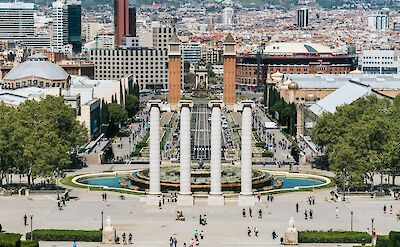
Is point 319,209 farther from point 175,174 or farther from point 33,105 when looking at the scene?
point 33,105

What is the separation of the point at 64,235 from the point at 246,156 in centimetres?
1705

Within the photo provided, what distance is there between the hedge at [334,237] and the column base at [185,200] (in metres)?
13.9

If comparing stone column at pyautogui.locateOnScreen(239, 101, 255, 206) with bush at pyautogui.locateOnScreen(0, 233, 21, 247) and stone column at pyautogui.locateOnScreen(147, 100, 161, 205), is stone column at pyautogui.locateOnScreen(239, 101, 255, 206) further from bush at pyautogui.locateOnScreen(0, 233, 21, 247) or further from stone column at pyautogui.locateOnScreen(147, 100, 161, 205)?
bush at pyautogui.locateOnScreen(0, 233, 21, 247)

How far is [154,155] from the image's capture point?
71.0m

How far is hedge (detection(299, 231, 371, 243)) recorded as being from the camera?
57.9 m

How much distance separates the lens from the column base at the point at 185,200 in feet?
233

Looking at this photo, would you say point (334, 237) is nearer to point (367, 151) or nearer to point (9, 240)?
point (9, 240)

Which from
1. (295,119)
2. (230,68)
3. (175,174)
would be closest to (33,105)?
(175,174)

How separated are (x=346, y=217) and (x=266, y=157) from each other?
129 feet

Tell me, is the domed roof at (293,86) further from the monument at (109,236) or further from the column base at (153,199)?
the monument at (109,236)

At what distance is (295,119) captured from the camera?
417 feet

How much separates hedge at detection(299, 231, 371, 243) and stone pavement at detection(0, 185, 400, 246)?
1687 millimetres

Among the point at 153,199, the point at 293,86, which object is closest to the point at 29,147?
the point at 153,199

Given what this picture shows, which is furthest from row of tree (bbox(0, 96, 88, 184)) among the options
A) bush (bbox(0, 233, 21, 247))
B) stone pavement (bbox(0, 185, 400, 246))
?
bush (bbox(0, 233, 21, 247))
